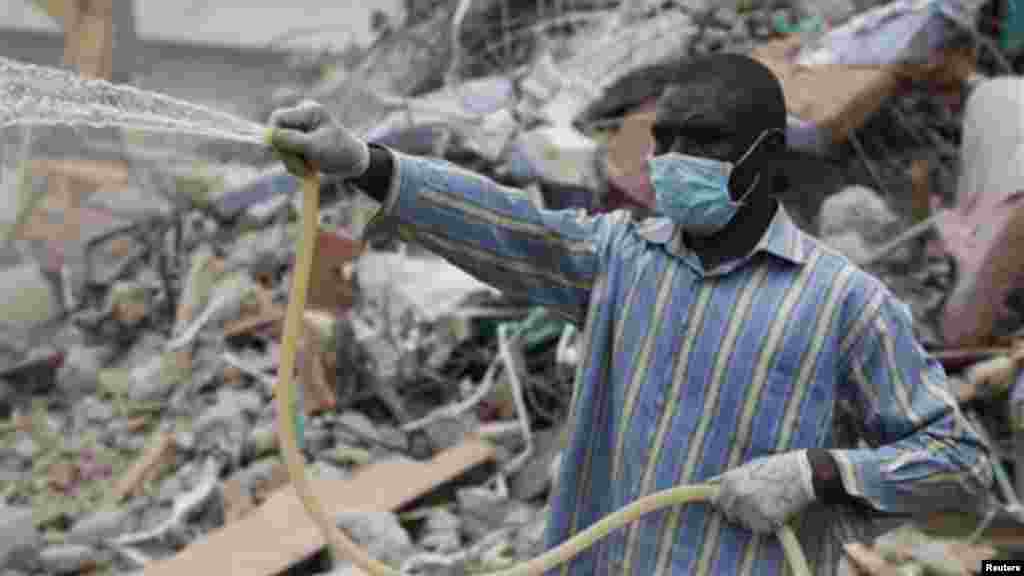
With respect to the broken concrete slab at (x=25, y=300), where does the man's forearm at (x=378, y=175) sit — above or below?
below

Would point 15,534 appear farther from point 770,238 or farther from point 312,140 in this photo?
point 770,238

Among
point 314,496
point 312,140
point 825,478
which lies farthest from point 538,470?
point 312,140

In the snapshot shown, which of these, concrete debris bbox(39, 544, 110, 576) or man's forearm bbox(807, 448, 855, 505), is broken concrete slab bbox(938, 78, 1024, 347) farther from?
concrete debris bbox(39, 544, 110, 576)

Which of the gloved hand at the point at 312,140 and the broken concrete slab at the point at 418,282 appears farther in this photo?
the broken concrete slab at the point at 418,282

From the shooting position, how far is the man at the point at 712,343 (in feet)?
5.95

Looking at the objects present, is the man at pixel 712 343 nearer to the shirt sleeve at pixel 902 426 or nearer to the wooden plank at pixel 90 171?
the shirt sleeve at pixel 902 426

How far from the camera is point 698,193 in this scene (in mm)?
1923

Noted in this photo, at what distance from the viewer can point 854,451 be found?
183cm

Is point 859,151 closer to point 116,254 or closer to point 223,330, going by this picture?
point 223,330

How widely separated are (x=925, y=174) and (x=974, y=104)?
19.4 inches

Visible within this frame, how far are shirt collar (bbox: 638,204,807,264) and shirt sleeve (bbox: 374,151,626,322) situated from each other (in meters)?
0.06

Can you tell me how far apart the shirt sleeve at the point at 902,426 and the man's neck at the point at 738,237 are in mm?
206

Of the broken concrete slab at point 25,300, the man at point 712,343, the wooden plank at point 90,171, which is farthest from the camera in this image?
the wooden plank at point 90,171

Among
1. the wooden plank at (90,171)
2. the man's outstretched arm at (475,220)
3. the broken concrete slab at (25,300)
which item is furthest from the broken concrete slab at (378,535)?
the wooden plank at (90,171)
